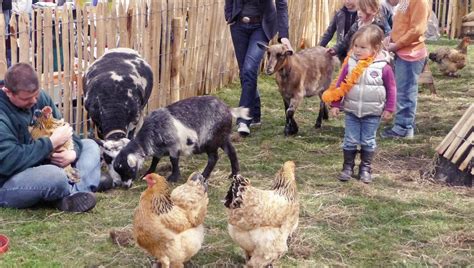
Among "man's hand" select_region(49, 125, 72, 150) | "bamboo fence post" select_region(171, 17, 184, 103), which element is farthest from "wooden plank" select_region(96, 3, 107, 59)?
"man's hand" select_region(49, 125, 72, 150)

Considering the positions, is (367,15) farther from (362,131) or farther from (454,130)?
(454,130)

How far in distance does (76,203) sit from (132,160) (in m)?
Result: 0.80

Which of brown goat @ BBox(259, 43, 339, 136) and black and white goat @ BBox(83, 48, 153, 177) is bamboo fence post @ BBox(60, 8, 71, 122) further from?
brown goat @ BBox(259, 43, 339, 136)

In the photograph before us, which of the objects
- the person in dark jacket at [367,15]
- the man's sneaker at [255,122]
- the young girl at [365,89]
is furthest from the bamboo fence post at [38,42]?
the person in dark jacket at [367,15]

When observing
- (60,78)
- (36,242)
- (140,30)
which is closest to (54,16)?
(60,78)

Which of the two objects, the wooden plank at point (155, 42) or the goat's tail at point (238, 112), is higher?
the wooden plank at point (155, 42)

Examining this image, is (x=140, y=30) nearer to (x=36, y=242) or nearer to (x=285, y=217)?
(x=36, y=242)

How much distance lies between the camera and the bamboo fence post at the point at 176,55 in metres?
8.88

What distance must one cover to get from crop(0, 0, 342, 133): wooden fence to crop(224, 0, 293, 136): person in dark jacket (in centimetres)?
102

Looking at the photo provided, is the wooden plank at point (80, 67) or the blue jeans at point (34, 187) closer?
the blue jeans at point (34, 187)

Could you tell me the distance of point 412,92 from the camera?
8.15 m

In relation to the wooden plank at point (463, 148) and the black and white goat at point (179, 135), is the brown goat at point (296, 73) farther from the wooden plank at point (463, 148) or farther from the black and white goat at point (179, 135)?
the wooden plank at point (463, 148)

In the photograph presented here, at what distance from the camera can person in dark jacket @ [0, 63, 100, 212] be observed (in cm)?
518

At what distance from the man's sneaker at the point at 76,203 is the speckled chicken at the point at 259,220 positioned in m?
1.80
